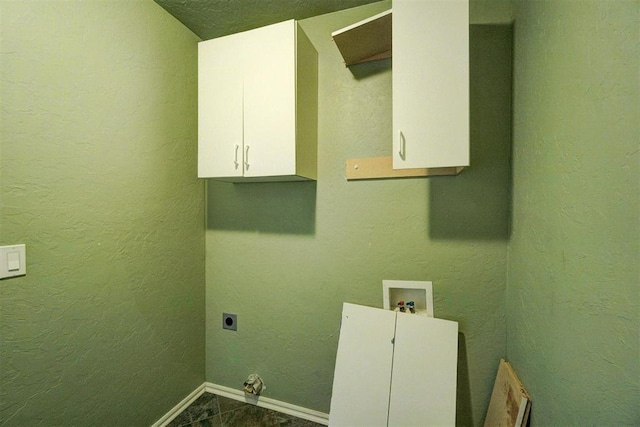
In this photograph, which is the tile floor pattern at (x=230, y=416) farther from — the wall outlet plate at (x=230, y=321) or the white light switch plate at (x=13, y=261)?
Result: the white light switch plate at (x=13, y=261)

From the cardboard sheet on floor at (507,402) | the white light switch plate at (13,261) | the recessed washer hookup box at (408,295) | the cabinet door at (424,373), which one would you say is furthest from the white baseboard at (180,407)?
the cardboard sheet on floor at (507,402)

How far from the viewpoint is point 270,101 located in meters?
1.26

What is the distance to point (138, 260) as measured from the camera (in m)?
1.28

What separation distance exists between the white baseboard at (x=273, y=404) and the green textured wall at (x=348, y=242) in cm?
3

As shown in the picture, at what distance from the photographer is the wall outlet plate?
1625mm

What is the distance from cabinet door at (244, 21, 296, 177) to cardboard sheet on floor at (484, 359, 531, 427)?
1281 millimetres

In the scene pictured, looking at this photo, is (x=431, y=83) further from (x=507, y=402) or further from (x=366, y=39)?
(x=507, y=402)

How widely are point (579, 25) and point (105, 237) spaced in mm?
1841

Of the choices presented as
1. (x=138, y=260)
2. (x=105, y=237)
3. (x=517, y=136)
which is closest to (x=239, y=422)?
(x=138, y=260)

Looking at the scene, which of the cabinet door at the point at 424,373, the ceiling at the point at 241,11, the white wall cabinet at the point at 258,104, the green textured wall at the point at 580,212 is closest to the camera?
the green textured wall at the point at 580,212

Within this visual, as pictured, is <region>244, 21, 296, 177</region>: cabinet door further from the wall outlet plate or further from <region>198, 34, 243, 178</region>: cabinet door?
the wall outlet plate

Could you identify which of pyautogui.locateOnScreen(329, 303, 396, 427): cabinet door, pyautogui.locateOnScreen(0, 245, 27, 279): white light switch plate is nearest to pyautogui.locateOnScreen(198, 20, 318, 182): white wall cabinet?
pyautogui.locateOnScreen(0, 245, 27, 279): white light switch plate

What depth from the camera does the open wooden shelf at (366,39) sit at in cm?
113

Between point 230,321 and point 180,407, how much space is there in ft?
1.73
